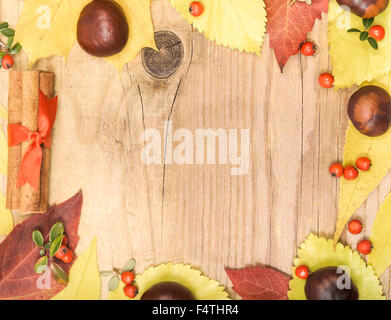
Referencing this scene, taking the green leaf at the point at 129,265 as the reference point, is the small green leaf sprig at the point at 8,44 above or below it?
above

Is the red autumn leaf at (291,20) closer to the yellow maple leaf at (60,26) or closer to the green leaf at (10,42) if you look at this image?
the yellow maple leaf at (60,26)

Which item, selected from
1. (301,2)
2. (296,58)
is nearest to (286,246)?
(296,58)

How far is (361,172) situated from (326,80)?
0.62 ft

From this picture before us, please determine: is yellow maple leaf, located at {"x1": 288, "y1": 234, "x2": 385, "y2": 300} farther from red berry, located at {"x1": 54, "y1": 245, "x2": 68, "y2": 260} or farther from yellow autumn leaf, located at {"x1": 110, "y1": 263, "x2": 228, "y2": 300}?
red berry, located at {"x1": 54, "y1": 245, "x2": 68, "y2": 260}

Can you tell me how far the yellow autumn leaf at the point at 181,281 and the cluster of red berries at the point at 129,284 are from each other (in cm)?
1

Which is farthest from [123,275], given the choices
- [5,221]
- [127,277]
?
[5,221]

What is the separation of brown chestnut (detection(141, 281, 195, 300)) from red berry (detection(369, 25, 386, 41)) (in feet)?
1.95

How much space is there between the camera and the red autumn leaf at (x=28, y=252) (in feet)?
2.84

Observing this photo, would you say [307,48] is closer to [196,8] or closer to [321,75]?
[321,75]

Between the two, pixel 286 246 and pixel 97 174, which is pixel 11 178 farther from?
pixel 286 246

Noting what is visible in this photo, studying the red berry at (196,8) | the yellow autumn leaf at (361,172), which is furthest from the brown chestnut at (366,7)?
the red berry at (196,8)

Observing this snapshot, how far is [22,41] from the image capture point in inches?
33.6

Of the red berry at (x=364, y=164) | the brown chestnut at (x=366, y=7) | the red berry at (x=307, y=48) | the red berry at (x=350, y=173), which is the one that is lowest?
the red berry at (x=350, y=173)

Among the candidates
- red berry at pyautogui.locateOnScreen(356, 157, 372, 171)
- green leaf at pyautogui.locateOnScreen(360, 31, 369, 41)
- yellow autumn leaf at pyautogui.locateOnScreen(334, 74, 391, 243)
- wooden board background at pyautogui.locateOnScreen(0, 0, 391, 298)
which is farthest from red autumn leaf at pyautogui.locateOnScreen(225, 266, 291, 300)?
green leaf at pyautogui.locateOnScreen(360, 31, 369, 41)
